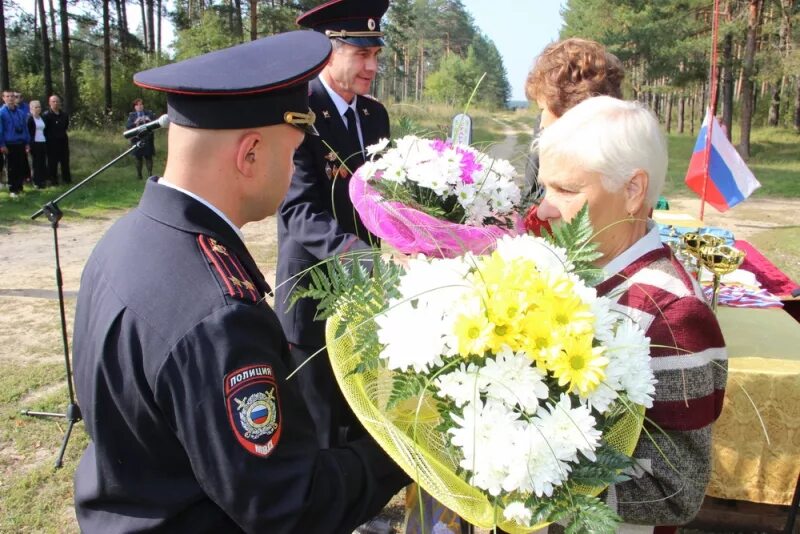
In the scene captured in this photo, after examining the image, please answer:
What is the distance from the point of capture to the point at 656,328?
1.47m

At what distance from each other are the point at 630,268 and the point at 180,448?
1.15 meters

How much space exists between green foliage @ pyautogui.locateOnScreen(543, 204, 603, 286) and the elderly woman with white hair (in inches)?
2.9

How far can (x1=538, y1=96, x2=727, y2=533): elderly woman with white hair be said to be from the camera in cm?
146

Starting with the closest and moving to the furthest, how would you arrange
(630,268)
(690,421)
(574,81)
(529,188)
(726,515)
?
(690,421) < (630,268) < (529,188) < (574,81) < (726,515)

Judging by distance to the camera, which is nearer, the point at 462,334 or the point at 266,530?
the point at 462,334

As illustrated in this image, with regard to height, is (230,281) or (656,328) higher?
(230,281)

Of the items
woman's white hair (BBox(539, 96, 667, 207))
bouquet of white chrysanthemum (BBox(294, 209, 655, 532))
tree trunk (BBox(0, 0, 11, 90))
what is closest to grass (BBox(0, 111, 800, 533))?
woman's white hair (BBox(539, 96, 667, 207))

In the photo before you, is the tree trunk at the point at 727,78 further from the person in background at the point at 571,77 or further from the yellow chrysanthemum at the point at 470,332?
the yellow chrysanthemum at the point at 470,332

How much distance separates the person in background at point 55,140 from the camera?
15016 millimetres

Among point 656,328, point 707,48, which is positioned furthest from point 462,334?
point 707,48

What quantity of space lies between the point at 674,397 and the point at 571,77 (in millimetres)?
1640

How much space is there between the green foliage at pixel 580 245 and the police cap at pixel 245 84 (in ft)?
2.15

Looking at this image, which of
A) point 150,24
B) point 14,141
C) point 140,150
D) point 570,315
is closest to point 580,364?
point 570,315

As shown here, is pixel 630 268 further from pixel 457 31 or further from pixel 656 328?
pixel 457 31
